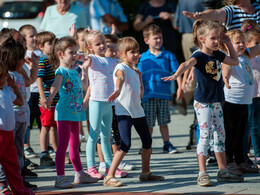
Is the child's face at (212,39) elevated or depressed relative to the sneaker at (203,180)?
elevated

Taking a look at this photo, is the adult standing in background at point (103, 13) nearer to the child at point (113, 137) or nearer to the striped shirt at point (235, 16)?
the child at point (113, 137)

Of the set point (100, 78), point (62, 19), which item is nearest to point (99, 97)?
point (100, 78)

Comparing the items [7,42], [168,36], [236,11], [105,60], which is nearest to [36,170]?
[105,60]

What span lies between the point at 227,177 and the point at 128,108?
1305 mm

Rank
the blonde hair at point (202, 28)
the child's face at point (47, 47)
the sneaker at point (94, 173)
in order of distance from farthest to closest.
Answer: the child's face at point (47, 47)
the sneaker at point (94, 173)
the blonde hair at point (202, 28)

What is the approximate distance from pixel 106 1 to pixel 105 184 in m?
6.04

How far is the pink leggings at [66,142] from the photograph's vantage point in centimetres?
573

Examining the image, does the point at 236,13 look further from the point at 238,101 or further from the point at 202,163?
the point at 202,163

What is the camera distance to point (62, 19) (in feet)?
31.1

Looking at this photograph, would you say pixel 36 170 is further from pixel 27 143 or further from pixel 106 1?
pixel 106 1

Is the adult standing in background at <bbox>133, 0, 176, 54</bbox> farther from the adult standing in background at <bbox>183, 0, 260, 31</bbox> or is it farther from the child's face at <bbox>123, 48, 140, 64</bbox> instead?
the child's face at <bbox>123, 48, 140, 64</bbox>

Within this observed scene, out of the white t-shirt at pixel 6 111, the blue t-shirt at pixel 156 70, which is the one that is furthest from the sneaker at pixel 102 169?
the blue t-shirt at pixel 156 70

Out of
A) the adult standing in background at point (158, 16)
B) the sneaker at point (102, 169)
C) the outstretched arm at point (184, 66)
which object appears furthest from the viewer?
the adult standing in background at point (158, 16)

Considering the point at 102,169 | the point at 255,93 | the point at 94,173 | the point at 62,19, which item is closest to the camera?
the point at 94,173
